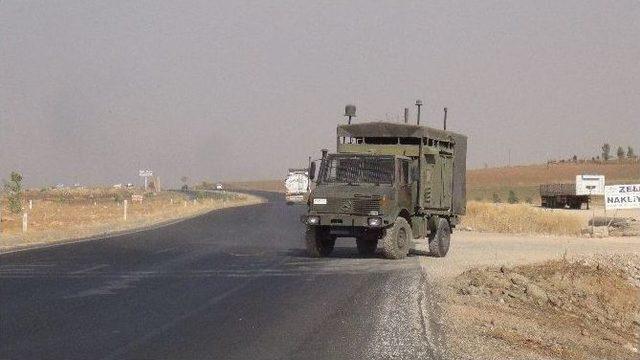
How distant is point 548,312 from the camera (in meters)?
15.4

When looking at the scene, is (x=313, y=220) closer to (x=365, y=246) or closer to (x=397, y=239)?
(x=397, y=239)

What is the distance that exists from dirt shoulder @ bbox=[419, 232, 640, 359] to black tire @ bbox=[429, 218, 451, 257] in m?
0.38

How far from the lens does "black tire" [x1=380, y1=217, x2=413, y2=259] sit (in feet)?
71.6

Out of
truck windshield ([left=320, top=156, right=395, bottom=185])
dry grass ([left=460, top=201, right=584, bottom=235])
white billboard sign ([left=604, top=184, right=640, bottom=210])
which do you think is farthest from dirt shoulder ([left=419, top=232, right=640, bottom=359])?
dry grass ([left=460, top=201, right=584, bottom=235])

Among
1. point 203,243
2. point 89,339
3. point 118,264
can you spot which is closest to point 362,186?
point 118,264

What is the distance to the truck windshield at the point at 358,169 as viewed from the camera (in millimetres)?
21891

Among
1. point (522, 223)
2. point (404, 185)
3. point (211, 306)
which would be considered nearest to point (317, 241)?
point (404, 185)

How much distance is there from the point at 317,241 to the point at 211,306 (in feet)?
32.1

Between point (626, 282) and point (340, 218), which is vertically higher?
point (340, 218)

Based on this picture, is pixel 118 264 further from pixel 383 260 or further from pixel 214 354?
pixel 214 354

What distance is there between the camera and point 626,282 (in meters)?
21.7

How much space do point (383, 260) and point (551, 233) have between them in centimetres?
1875

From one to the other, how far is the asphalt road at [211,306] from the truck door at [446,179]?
8.62 ft

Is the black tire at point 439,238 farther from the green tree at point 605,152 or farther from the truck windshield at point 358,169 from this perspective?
the green tree at point 605,152
